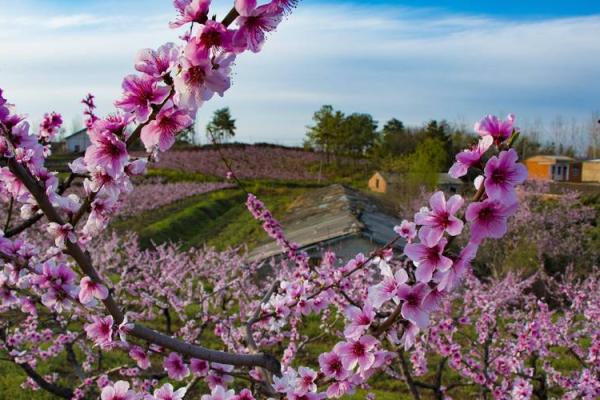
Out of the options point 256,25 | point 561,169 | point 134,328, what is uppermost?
point 256,25

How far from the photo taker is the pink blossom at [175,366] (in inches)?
98.2

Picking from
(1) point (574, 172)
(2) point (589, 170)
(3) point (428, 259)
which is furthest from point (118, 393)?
(2) point (589, 170)

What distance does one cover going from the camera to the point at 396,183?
109ft

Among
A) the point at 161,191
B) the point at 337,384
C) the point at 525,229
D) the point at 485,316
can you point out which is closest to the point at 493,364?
the point at 485,316

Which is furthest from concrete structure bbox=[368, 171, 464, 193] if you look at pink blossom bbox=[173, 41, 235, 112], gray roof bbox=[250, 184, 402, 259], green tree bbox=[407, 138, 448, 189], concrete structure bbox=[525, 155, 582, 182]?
pink blossom bbox=[173, 41, 235, 112]

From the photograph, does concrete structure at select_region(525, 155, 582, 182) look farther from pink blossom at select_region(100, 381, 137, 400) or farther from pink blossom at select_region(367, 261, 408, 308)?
pink blossom at select_region(100, 381, 137, 400)

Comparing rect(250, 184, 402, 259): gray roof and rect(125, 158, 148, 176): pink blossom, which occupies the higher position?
rect(125, 158, 148, 176): pink blossom

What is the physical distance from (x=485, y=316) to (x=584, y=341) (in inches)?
225

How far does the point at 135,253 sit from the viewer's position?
14.4 m

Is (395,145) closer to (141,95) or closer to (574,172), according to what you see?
(574,172)

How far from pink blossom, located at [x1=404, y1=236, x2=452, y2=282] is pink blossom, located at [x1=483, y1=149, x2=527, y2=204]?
208mm

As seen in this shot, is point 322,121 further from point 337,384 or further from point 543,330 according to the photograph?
point 337,384

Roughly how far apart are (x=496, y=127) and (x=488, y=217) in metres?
0.22

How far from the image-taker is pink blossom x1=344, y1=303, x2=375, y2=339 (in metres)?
1.80
